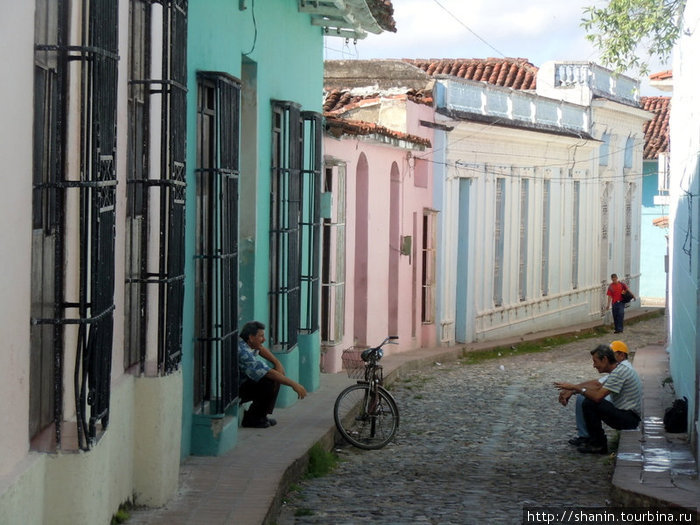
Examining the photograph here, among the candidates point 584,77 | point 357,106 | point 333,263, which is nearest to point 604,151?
point 584,77

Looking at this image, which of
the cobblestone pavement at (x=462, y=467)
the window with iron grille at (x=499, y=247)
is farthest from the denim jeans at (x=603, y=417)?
the window with iron grille at (x=499, y=247)

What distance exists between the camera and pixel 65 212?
563cm

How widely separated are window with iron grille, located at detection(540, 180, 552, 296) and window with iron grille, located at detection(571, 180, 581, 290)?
6.69 feet

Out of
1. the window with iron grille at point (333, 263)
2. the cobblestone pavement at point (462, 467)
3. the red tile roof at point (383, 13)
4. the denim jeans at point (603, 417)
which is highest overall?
the red tile roof at point (383, 13)

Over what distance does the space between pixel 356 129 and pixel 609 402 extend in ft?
21.7

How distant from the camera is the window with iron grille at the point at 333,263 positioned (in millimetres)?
16094

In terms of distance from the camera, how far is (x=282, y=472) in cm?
887

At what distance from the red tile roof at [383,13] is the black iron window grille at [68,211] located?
9623 millimetres

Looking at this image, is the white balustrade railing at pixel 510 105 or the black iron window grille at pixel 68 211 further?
the white balustrade railing at pixel 510 105


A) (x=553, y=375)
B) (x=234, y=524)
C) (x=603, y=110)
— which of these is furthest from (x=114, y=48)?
(x=603, y=110)

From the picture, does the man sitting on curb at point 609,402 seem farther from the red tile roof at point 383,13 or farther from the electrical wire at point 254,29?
the red tile roof at point 383,13

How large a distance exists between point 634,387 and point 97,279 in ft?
20.7

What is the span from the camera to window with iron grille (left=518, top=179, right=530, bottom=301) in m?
25.7

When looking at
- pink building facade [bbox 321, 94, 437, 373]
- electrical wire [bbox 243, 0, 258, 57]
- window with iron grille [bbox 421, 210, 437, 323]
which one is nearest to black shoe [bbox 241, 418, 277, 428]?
electrical wire [bbox 243, 0, 258, 57]
